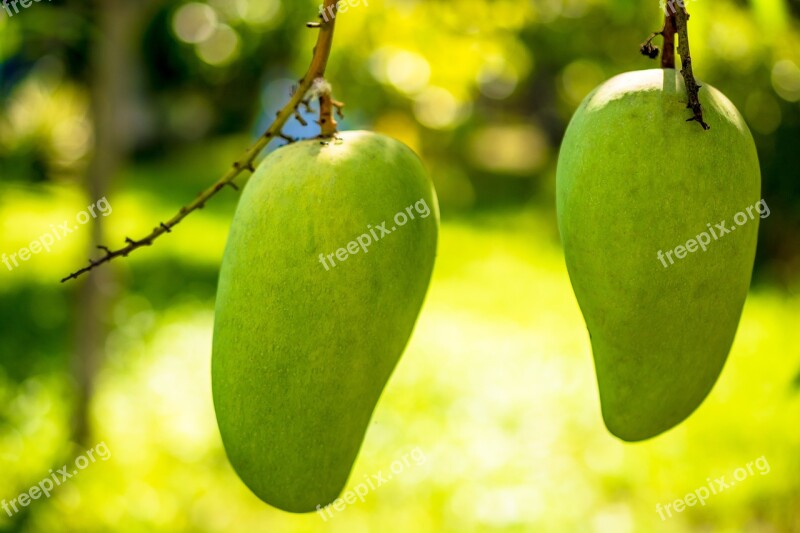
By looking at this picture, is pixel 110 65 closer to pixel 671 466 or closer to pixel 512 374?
pixel 512 374

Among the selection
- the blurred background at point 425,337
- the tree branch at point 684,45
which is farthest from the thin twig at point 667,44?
the blurred background at point 425,337

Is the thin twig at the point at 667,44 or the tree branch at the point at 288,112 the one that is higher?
the thin twig at the point at 667,44

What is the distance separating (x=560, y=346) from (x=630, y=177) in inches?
140

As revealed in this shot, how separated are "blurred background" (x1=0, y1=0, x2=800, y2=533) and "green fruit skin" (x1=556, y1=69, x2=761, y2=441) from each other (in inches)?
10.0

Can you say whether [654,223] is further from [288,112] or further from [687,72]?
[288,112]

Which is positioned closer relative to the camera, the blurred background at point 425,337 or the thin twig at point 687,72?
the thin twig at point 687,72

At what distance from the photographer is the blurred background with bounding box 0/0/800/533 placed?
2512mm

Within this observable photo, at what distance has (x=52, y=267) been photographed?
508 cm

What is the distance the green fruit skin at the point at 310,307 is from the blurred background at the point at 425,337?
359 mm

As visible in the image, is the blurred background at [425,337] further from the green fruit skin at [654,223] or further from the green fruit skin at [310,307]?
the green fruit skin at [310,307]

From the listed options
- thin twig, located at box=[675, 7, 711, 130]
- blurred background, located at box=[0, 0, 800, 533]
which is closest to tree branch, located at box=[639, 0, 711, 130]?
thin twig, located at box=[675, 7, 711, 130]

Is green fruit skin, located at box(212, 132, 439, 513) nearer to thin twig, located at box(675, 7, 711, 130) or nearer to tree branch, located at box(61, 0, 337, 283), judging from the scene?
tree branch, located at box(61, 0, 337, 283)

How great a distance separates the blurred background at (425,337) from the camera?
8.24ft

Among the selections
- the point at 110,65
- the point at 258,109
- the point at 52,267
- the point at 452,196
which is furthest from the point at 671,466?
the point at 258,109
